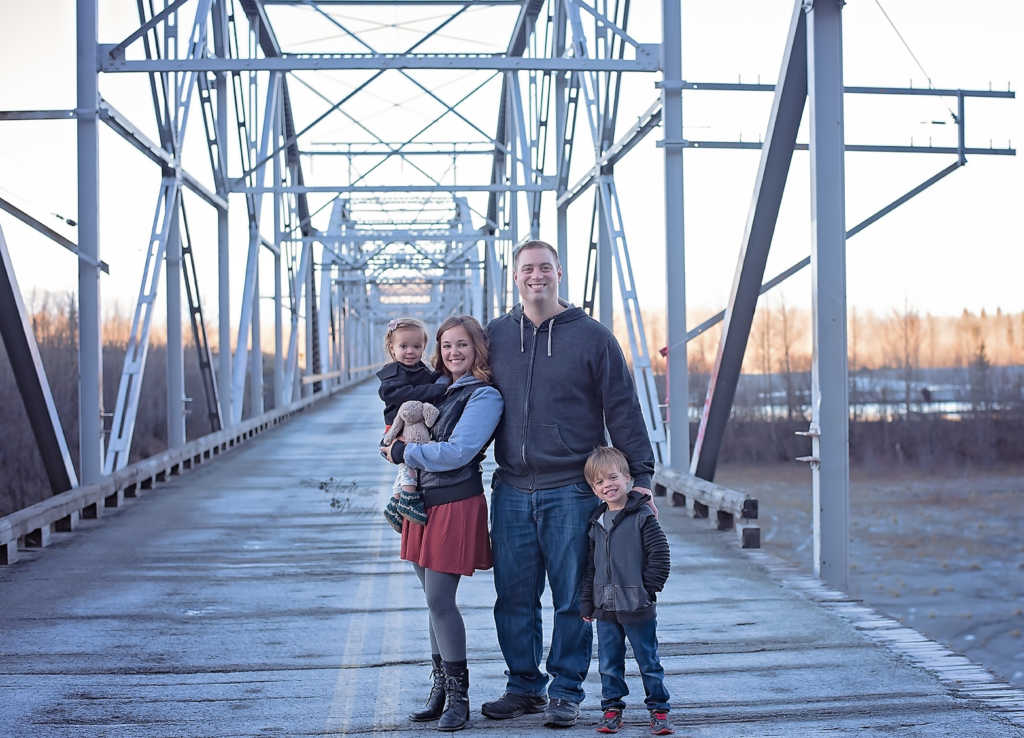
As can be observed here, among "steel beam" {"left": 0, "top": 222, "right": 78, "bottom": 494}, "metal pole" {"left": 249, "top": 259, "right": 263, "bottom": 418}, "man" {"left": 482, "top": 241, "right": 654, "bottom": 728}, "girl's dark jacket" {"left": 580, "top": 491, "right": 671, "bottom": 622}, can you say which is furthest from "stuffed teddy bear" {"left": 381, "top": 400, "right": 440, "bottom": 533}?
"metal pole" {"left": 249, "top": 259, "right": 263, "bottom": 418}

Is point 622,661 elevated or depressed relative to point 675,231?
depressed

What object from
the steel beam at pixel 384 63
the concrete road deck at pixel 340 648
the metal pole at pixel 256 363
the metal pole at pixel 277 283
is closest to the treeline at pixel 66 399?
the metal pole at pixel 277 283

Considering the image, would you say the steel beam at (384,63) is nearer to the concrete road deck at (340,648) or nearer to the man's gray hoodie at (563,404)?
the concrete road deck at (340,648)

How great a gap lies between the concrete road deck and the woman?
191 millimetres

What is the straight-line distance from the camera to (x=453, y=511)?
13.6ft

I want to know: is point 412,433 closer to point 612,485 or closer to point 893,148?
point 612,485

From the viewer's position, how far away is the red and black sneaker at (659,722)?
158 inches

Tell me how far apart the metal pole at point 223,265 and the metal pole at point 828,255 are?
39.6ft

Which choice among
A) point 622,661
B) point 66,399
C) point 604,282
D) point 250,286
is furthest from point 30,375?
point 66,399

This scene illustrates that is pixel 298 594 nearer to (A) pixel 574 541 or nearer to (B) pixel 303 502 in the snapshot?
(A) pixel 574 541

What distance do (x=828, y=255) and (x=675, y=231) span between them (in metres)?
4.47

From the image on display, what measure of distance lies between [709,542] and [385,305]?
76.4 metres

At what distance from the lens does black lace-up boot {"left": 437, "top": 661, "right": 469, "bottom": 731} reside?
13.5 feet

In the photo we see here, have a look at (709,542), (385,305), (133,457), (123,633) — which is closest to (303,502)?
(709,542)
